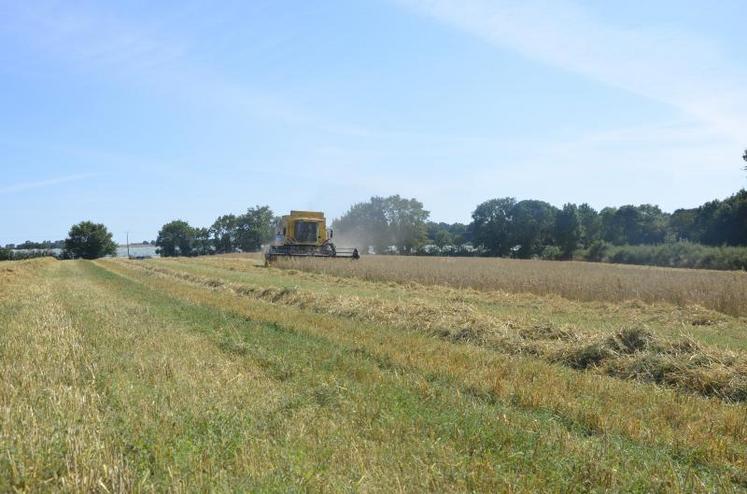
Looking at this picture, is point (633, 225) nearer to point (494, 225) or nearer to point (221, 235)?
point (494, 225)

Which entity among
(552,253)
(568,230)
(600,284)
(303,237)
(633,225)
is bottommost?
(600,284)

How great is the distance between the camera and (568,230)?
84938 mm

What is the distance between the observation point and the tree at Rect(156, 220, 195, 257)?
446 ft

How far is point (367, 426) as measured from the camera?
213 inches

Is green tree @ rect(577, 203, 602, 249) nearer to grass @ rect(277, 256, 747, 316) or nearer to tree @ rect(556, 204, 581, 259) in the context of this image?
tree @ rect(556, 204, 581, 259)

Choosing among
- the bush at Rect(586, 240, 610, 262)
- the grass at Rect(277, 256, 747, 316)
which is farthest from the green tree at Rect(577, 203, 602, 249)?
the grass at Rect(277, 256, 747, 316)

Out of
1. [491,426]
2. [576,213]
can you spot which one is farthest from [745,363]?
[576,213]

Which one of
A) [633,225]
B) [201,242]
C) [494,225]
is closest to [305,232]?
[494,225]

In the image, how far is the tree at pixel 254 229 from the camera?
132 m

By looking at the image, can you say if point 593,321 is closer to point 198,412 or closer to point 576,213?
point 198,412

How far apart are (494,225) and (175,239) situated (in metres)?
78.9

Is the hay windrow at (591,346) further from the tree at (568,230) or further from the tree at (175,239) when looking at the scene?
the tree at (175,239)

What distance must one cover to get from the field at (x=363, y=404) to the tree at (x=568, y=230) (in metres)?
74.1

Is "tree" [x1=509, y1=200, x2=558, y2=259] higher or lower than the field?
higher
